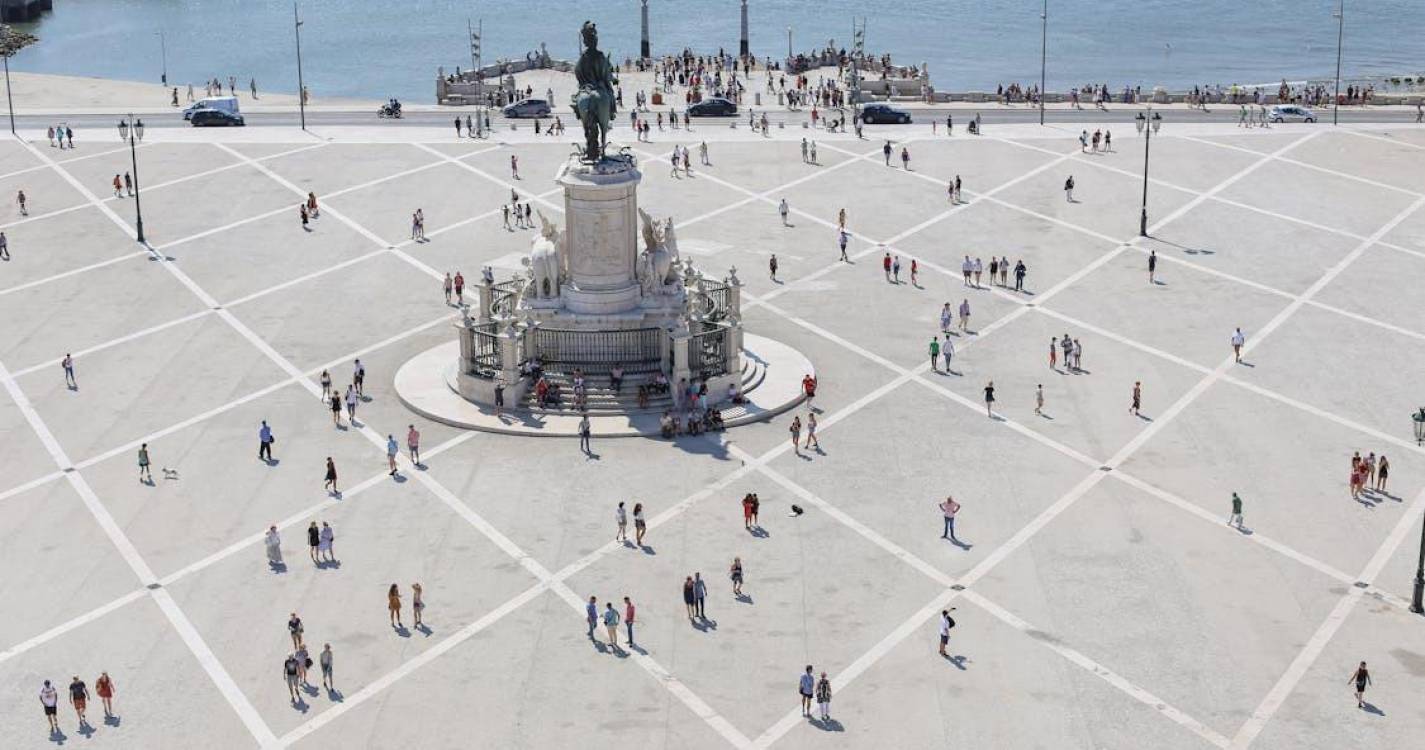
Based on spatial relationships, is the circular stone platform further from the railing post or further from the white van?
the white van

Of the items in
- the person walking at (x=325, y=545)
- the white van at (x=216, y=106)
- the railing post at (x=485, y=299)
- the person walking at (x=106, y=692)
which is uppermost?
the white van at (x=216, y=106)

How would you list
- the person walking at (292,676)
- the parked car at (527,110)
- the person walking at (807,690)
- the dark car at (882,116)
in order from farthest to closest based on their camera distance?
the parked car at (527,110) < the dark car at (882,116) < the person walking at (292,676) < the person walking at (807,690)

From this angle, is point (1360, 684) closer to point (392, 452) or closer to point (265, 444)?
point (392, 452)

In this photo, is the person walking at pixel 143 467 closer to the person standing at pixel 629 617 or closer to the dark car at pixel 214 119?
the person standing at pixel 629 617

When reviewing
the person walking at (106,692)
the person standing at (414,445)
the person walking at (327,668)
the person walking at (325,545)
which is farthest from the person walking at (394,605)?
the person standing at (414,445)

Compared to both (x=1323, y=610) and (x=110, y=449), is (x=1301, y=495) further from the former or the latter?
(x=110, y=449)

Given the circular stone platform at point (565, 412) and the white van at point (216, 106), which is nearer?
the circular stone platform at point (565, 412)

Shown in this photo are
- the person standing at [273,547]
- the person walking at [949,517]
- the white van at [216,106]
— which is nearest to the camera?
the person standing at [273,547]

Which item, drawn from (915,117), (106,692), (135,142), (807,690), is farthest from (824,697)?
(915,117)
